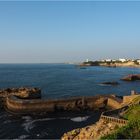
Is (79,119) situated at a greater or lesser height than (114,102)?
lesser

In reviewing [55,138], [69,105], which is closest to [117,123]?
[55,138]

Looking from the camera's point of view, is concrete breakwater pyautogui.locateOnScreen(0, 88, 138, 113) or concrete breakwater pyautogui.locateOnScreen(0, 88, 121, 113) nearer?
concrete breakwater pyautogui.locateOnScreen(0, 88, 138, 113)

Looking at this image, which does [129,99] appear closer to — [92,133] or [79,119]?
[79,119]

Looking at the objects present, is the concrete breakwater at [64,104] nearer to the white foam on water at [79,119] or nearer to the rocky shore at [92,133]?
the white foam on water at [79,119]

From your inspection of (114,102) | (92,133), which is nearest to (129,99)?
(114,102)

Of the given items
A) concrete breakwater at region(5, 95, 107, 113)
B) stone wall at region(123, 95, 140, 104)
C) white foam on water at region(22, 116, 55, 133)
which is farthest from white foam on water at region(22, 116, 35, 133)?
stone wall at region(123, 95, 140, 104)

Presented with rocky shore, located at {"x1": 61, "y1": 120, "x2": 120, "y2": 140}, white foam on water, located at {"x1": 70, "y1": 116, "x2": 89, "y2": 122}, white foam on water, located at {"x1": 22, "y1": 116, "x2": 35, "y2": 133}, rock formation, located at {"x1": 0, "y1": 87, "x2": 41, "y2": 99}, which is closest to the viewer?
rocky shore, located at {"x1": 61, "y1": 120, "x2": 120, "y2": 140}

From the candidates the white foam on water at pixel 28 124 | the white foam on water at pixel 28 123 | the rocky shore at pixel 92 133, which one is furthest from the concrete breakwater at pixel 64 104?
the rocky shore at pixel 92 133

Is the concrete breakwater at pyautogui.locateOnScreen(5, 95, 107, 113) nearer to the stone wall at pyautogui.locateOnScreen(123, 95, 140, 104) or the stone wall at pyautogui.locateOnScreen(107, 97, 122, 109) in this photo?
the stone wall at pyautogui.locateOnScreen(107, 97, 122, 109)

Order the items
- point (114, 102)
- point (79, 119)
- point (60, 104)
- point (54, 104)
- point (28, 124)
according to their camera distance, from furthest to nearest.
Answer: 1. point (60, 104)
2. point (114, 102)
3. point (54, 104)
4. point (79, 119)
5. point (28, 124)

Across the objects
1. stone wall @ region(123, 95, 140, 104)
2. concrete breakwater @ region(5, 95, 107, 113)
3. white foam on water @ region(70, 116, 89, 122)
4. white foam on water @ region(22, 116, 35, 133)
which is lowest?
white foam on water @ region(22, 116, 35, 133)

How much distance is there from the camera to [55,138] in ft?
164

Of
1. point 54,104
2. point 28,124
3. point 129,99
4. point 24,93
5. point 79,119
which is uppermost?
point 129,99

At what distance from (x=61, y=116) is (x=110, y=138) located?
33.6 m
